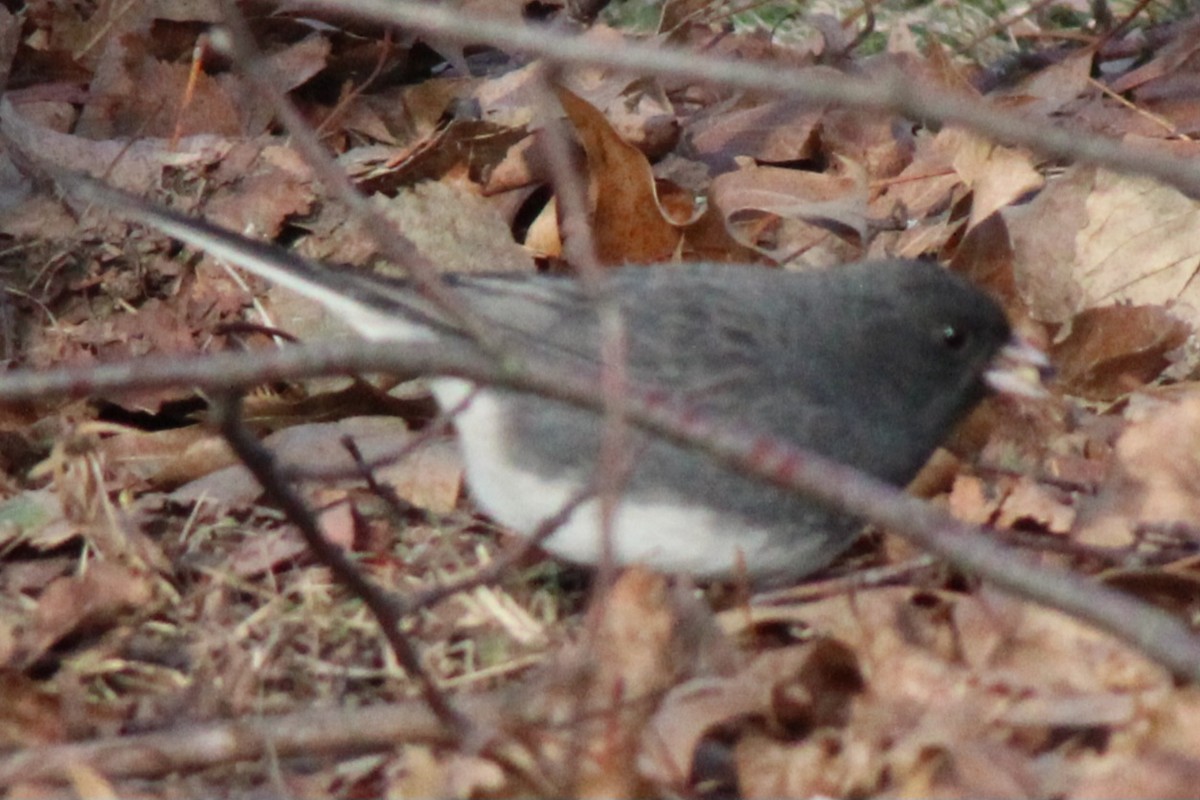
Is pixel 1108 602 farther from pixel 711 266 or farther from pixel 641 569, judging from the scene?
pixel 711 266

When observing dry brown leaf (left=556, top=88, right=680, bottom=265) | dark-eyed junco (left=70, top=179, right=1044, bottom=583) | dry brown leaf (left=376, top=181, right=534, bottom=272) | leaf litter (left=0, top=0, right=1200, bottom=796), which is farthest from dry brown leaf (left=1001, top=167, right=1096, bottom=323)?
dry brown leaf (left=376, top=181, right=534, bottom=272)

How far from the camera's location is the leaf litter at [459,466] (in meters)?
1.88

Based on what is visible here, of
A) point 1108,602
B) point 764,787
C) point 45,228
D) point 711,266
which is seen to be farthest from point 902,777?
point 45,228

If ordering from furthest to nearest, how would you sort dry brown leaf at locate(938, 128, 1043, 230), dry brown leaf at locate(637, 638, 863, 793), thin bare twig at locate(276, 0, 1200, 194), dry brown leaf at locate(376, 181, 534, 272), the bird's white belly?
dry brown leaf at locate(376, 181, 534, 272)
dry brown leaf at locate(938, 128, 1043, 230)
the bird's white belly
dry brown leaf at locate(637, 638, 863, 793)
thin bare twig at locate(276, 0, 1200, 194)

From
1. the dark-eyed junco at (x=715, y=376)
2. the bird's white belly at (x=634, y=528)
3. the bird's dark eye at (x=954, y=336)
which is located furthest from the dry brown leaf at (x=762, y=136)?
the bird's white belly at (x=634, y=528)

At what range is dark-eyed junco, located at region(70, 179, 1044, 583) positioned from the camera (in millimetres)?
2203

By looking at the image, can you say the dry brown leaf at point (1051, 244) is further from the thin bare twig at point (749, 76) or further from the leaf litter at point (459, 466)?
the thin bare twig at point (749, 76)

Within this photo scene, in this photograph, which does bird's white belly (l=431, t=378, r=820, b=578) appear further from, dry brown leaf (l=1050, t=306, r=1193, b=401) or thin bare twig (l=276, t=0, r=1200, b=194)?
dry brown leaf (l=1050, t=306, r=1193, b=401)

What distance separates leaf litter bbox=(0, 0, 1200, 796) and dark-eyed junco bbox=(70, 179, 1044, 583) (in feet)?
0.33

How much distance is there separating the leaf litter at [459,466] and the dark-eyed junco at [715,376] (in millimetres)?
102

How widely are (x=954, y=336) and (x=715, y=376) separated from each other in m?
0.40

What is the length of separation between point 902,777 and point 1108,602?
34cm

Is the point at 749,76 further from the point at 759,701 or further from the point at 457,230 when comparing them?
the point at 457,230

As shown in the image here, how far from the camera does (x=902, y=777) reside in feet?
5.93
